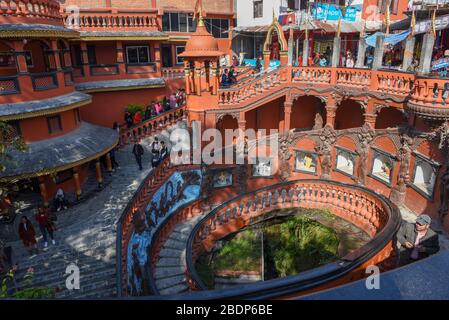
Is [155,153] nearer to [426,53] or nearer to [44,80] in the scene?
[44,80]

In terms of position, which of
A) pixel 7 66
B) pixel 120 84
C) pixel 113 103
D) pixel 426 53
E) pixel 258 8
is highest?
pixel 258 8

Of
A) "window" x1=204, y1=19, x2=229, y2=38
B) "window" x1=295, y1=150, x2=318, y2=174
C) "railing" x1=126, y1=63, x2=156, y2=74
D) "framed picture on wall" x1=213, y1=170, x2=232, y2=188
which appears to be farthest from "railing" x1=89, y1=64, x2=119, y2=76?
"window" x1=295, y1=150, x2=318, y2=174

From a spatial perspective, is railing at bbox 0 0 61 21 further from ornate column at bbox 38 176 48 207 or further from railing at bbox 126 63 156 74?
railing at bbox 126 63 156 74

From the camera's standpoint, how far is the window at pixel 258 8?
33219 mm

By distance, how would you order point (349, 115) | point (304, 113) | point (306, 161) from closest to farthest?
point (306, 161)
point (349, 115)
point (304, 113)

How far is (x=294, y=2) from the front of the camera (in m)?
31.8

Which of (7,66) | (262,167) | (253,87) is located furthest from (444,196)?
(7,66)

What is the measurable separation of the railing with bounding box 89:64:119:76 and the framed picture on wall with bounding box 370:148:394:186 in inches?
752

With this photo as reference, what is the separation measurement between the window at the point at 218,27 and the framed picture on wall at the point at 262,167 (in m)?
17.7

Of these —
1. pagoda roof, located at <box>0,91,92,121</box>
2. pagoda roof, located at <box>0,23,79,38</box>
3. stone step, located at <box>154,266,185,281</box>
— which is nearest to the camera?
stone step, located at <box>154,266,185,281</box>

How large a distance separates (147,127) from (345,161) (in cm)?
1287

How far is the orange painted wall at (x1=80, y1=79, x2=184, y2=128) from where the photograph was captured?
25.1 m

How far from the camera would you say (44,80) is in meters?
17.2

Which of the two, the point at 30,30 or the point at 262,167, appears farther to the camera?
the point at 262,167
